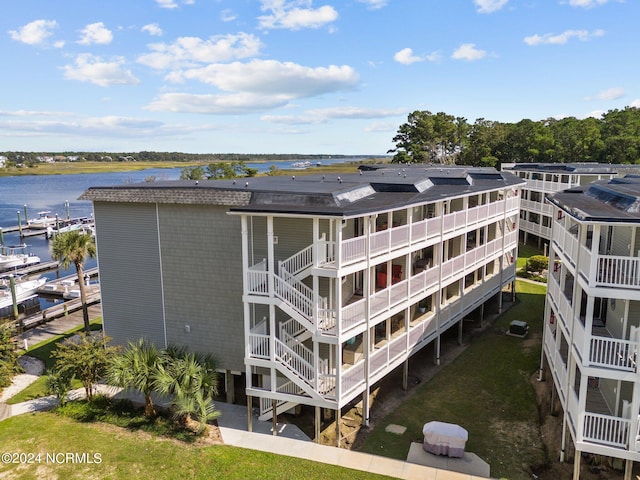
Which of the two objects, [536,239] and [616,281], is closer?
[616,281]

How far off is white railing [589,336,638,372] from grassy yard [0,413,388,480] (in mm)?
7740

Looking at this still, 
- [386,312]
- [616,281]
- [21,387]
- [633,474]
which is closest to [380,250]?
[386,312]

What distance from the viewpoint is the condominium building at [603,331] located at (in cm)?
1334

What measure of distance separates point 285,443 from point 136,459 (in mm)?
5124

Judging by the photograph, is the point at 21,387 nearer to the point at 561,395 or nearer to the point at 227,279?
the point at 227,279

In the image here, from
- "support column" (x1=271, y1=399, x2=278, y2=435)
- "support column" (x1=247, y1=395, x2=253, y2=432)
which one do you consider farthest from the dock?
"support column" (x1=271, y1=399, x2=278, y2=435)

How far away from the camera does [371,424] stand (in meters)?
18.9

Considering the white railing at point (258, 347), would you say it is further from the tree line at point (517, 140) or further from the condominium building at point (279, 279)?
the tree line at point (517, 140)

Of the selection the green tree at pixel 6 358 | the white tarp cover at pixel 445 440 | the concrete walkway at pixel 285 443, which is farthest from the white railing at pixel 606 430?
the green tree at pixel 6 358

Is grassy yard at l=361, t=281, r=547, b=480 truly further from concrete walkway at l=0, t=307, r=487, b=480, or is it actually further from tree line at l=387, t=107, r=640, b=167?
tree line at l=387, t=107, r=640, b=167

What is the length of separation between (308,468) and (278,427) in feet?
10.6

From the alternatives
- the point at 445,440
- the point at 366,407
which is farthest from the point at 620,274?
the point at 366,407

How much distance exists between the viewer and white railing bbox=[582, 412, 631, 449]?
13.5m

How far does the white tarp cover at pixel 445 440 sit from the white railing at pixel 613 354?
202 inches
